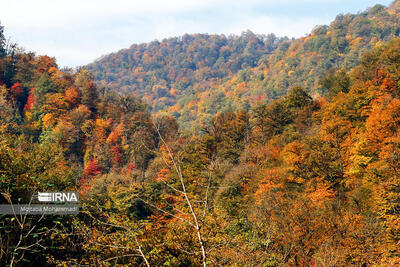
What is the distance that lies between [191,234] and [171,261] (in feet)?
6.14

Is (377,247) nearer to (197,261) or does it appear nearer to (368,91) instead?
(197,261)

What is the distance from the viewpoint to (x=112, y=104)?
228 feet

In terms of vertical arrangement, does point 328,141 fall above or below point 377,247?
above

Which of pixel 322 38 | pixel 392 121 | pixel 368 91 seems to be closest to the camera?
pixel 392 121

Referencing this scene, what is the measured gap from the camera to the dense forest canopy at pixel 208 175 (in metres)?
8.12

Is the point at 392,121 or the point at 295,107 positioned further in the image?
the point at 295,107

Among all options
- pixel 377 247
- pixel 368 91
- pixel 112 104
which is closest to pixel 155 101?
pixel 112 104

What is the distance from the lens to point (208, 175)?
9.94 metres

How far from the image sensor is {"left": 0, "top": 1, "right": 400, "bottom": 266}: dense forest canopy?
320 inches

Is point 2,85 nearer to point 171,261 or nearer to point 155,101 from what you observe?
point 171,261

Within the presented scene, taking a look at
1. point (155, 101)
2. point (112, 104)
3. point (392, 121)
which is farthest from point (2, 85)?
point (155, 101)

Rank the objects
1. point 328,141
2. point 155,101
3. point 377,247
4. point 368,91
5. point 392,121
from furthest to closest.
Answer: point 155,101 < point 368,91 < point 328,141 < point 392,121 < point 377,247

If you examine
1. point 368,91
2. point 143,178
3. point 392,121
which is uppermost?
point 368,91

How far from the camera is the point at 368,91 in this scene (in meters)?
36.1
